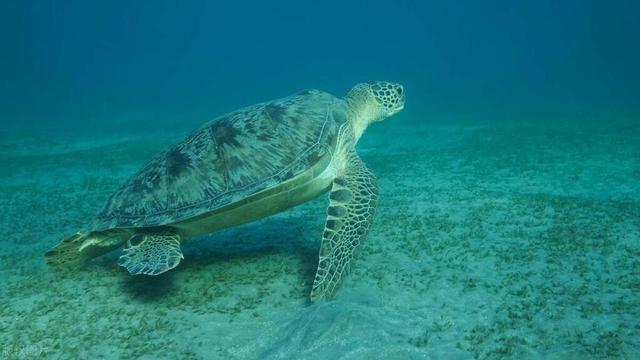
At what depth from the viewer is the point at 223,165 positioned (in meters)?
4.59

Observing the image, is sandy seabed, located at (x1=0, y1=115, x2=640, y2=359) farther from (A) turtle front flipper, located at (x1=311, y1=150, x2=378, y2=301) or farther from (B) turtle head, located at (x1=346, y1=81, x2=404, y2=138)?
(B) turtle head, located at (x1=346, y1=81, x2=404, y2=138)

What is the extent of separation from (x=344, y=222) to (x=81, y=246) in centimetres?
304

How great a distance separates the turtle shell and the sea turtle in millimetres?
12

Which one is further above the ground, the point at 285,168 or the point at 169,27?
the point at 169,27

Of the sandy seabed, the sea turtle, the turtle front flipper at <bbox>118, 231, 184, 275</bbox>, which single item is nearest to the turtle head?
the sea turtle

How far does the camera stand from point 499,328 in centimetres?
343

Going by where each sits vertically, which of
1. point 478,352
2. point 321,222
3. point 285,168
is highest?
point 285,168

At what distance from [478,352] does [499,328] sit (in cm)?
43

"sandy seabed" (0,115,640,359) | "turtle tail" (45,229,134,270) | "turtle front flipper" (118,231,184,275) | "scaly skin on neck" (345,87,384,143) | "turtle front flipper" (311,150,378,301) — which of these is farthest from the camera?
"scaly skin on neck" (345,87,384,143)

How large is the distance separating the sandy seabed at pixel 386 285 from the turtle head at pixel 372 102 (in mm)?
1621

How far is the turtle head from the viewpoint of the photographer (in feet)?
21.5

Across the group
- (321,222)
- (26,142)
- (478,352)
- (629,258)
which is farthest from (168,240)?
(26,142)

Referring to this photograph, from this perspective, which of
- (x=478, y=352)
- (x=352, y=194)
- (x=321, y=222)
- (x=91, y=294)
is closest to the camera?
(x=478, y=352)

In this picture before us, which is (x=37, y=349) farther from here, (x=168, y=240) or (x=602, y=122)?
(x=602, y=122)
